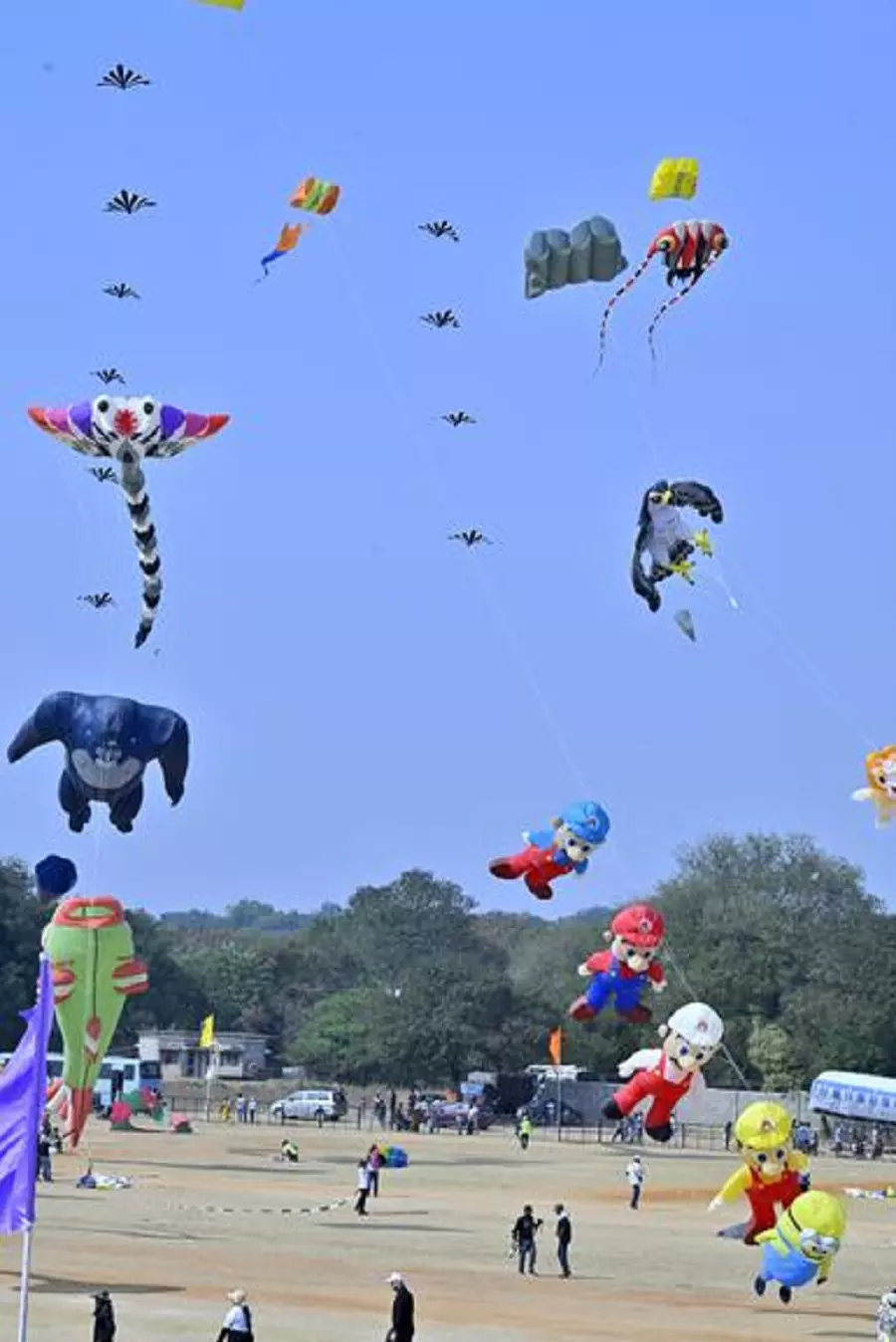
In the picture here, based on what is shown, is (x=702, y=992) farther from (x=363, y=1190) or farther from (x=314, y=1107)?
(x=363, y=1190)

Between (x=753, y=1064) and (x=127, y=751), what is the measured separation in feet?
165

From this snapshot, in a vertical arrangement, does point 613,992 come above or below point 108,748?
below

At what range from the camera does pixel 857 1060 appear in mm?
86688

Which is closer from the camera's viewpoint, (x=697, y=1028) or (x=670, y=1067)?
(x=697, y=1028)

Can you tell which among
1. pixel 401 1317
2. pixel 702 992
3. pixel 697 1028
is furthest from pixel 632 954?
pixel 702 992

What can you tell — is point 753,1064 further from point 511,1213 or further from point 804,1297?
point 804,1297

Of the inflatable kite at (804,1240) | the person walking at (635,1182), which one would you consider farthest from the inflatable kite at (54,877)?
the inflatable kite at (804,1240)

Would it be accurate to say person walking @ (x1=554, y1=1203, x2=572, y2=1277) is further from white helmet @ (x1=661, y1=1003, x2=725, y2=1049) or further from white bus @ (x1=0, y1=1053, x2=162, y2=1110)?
white bus @ (x1=0, y1=1053, x2=162, y2=1110)

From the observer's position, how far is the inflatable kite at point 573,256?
38.9 metres

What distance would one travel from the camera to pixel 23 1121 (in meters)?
26.3

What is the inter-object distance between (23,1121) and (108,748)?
1838 cm

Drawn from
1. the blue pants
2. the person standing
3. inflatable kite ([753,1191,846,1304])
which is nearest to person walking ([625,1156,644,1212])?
the blue pants

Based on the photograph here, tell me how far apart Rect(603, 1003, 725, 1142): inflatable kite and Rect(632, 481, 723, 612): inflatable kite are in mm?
7283

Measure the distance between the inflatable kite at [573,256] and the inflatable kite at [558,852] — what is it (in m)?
8.34
